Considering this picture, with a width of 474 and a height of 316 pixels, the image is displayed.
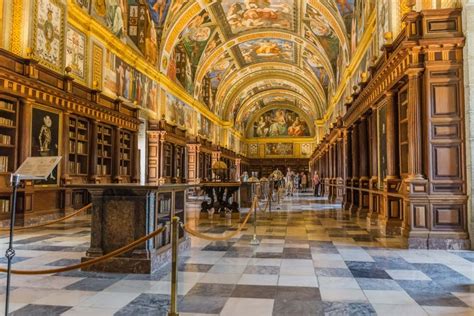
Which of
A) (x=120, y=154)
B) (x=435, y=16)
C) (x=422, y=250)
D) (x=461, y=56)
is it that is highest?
(x=435, y=16)

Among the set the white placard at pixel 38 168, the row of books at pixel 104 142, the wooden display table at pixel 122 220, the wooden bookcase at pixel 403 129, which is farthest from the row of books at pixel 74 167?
the wooden bookcase at pixel 403 129

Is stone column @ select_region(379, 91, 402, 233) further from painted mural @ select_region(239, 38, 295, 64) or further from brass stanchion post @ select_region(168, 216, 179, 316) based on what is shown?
painted mural @ select_region(239, 38, 295, 64)

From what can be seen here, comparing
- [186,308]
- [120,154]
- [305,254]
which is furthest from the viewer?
[120,154]

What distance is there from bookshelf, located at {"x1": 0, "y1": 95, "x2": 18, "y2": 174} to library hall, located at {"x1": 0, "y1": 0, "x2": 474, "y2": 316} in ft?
0.11

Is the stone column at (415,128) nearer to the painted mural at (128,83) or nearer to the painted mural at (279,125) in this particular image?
the painted mural at (128,83)

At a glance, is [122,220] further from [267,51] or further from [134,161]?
[267,51]

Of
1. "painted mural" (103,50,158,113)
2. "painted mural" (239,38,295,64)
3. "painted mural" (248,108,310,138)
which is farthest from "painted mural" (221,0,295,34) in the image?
"painted mural" (248,108,310,138)

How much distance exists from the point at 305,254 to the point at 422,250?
82.4 inches

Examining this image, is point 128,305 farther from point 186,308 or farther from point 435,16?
point 435,16

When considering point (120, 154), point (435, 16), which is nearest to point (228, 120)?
point (120, 154)

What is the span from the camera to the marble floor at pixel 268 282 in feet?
11.1

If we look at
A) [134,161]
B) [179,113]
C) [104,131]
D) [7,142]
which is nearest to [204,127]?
[179,113]

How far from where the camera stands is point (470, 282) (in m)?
4.22

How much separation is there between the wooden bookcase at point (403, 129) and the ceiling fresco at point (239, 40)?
5532mm
